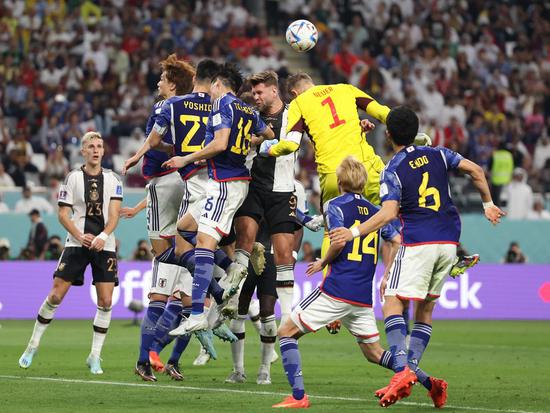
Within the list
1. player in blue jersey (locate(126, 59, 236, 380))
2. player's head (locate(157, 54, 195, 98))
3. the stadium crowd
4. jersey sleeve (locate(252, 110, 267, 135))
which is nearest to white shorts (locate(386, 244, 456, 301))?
jersey sleeve (locate(252, 110, 267, 135))

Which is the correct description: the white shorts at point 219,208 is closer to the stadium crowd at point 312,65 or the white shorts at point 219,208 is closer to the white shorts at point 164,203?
the white shorts at point 164,203

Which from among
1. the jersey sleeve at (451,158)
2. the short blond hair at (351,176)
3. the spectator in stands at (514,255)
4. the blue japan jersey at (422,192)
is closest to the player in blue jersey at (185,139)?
the short blond hair at (351,176)

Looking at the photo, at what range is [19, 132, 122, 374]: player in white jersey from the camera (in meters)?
13.4

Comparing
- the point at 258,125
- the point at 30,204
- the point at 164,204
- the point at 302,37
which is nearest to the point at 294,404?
the point at 258,125

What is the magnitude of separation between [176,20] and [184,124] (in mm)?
17961

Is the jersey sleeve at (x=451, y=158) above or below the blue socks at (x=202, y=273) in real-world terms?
above

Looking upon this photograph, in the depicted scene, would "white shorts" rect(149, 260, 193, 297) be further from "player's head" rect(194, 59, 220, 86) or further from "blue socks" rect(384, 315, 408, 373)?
"blue socks" rect(384, 315, 408, 373)

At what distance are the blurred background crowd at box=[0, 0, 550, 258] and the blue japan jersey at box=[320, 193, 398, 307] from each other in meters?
14.3

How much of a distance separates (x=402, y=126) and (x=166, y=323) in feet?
12.1

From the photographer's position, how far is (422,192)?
34.0ft

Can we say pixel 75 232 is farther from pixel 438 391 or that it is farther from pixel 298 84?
pixel 438 391

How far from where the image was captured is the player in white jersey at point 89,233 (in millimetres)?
13422

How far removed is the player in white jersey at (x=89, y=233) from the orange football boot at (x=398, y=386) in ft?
14.7

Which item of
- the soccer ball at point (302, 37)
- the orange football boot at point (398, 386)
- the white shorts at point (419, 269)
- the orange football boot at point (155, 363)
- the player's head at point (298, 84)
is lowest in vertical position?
the orange football boot at point (155, 363)
